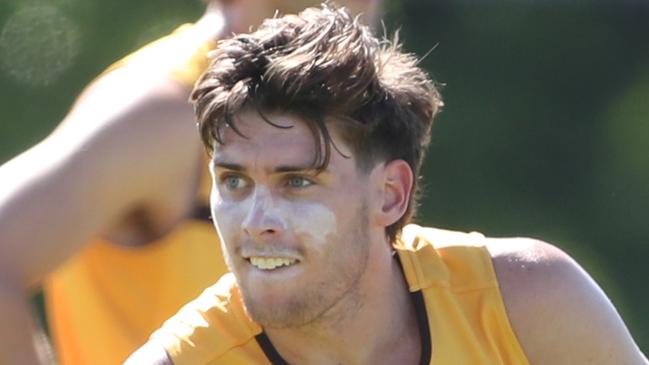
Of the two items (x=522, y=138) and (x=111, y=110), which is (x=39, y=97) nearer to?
(x=522, y=138)

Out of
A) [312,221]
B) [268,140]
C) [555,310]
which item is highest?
[268,140]

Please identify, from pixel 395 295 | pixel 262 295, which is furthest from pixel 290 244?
pixel 395 295

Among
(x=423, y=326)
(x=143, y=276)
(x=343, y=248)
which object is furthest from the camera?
(x=143, y=276)

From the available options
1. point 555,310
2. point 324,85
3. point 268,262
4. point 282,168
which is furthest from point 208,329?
point 555,310

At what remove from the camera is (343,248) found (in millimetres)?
2854

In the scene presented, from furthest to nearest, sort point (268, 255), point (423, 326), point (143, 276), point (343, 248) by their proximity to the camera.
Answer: point (143, 276), point (423, 326), point (343, 248), point (268, 255)

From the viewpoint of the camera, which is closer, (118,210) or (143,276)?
(118,210)

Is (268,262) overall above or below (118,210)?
below

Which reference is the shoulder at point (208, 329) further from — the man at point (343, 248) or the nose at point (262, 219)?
the nose at point (262, 219)

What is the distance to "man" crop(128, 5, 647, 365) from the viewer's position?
278 centimetres

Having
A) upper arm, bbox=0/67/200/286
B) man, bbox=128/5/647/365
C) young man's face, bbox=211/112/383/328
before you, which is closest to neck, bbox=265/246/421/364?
man, bbox=128/5/647/365

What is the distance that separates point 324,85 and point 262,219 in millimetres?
240

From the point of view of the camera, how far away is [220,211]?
2799 mm

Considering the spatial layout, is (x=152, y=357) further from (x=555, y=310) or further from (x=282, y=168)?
(x=555, y=310)
